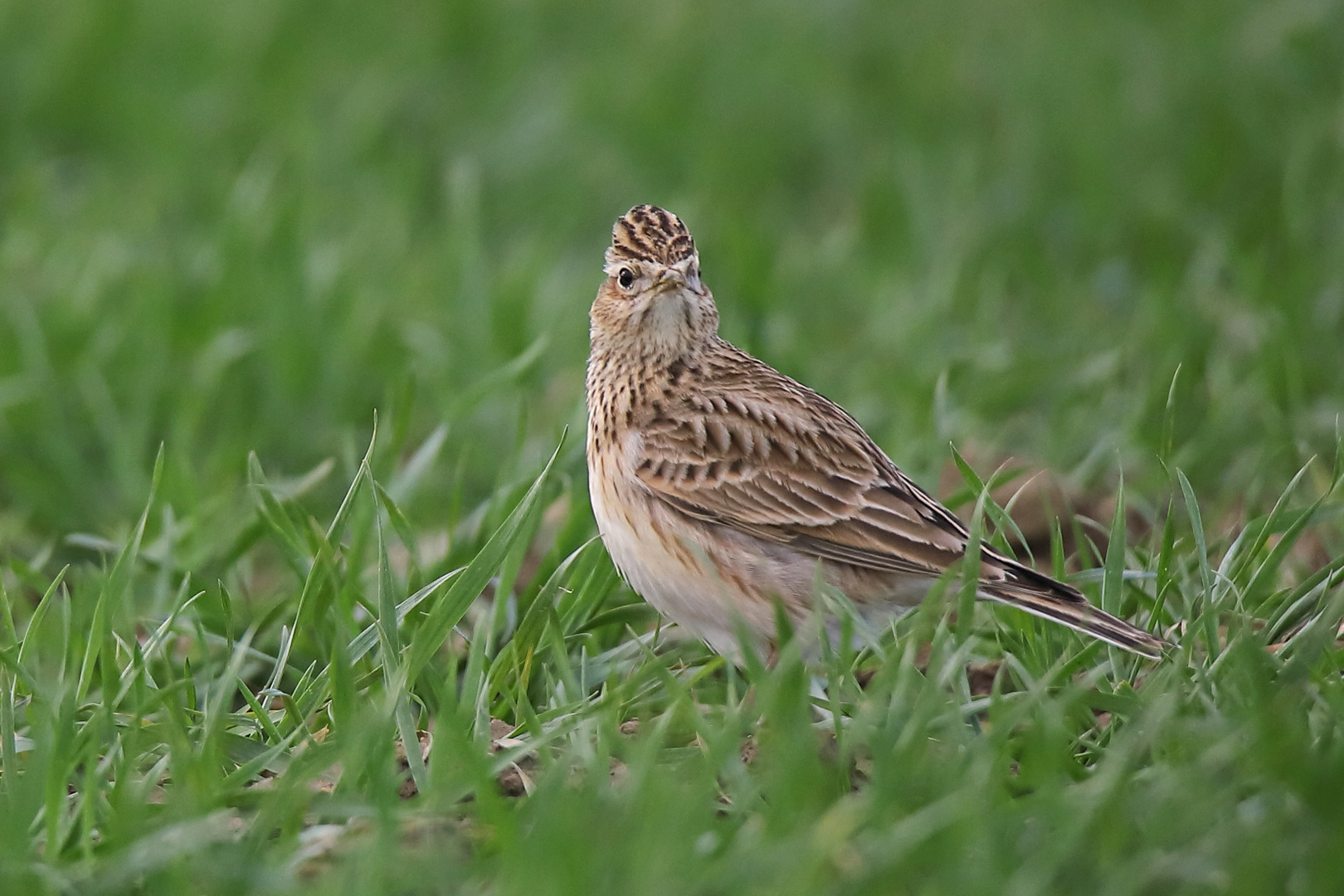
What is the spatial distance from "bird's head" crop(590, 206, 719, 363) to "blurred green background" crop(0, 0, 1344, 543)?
0.54m

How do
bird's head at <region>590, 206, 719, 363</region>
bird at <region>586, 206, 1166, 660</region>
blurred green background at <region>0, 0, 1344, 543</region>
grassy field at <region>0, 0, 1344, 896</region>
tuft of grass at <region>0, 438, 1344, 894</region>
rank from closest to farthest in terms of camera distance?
1. tuft of grass at <region>0, 438, 1344, 894</region>
2. grassy field at <region>0, 0, 1344, 896</region>
3. bird at <region>586, 206, 1166, 660</region>
4. bird's head at <region>590, 206, 719, 363</region>
5. blurred green background at <region>0, 0, 1344, 543</region>

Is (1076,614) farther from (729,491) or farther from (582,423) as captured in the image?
(582,423)

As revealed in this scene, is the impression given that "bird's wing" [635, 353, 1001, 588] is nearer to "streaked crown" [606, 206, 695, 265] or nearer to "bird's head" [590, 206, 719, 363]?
"bird's head" [590, 206, 719, 363]

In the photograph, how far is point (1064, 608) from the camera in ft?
13.7

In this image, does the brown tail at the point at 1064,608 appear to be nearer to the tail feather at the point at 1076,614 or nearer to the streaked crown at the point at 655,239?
the tail feather at the point at 1076,614

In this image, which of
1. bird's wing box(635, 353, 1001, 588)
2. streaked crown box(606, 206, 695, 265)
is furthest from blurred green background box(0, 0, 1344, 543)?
bird's wing box(635, 353, 1001, 588)

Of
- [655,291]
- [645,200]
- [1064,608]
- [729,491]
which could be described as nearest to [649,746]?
[1064,608]

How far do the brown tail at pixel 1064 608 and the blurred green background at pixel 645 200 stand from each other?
5.34 feet

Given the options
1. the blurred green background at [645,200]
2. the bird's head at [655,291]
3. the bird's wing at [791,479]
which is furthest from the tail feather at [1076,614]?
the blurred green background at [645,200]

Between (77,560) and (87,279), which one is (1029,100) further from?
(77,560)

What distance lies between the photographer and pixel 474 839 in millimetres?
3625

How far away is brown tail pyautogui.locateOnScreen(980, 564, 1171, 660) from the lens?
13.4 ft

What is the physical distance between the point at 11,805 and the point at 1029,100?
25.5 feet

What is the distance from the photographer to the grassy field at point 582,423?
350 centimetres
